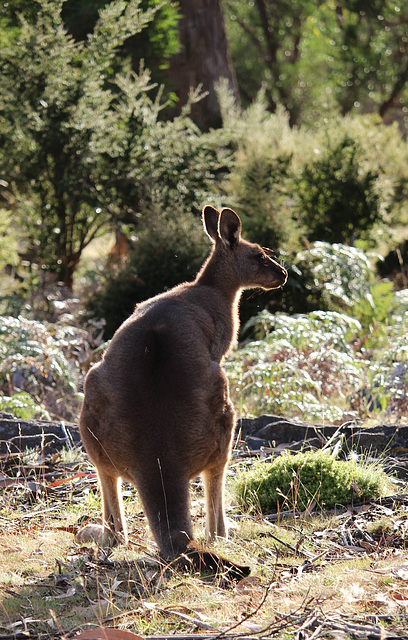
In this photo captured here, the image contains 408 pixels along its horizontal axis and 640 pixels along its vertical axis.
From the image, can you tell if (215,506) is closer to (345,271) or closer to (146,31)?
(345,271)

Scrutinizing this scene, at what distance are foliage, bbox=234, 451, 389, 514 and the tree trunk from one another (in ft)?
36.6

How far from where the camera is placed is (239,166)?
11.8 m

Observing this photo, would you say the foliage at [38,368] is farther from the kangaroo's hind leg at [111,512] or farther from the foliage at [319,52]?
the foliage at [319,52]

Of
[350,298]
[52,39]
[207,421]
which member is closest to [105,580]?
[207,421]

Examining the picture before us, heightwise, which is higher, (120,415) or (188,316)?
(188,316)

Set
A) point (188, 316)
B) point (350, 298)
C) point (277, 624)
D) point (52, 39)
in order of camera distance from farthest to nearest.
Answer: point (52, 39) < point (350, 298) < point (188, 316) < point (277, 624)

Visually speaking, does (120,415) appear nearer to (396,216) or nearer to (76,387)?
(76,387)

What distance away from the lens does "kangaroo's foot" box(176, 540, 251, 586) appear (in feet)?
11.5

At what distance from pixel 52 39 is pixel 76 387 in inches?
221

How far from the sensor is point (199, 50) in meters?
15.2

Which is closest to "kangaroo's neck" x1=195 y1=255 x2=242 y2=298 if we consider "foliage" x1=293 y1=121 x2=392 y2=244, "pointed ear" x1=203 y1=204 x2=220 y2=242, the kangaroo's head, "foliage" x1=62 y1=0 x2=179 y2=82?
the kangaroo's head

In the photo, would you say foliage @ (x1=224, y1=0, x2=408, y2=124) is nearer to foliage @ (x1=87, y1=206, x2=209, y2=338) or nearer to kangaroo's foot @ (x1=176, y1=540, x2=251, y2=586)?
foliage @ (x1=87, y1=206, x2=209, y2=338)

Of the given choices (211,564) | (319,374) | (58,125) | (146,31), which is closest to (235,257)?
(211,564)

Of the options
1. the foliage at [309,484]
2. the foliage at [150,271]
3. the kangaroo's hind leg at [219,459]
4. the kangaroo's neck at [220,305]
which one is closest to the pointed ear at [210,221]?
the kangaroo's neck at [220,305]
